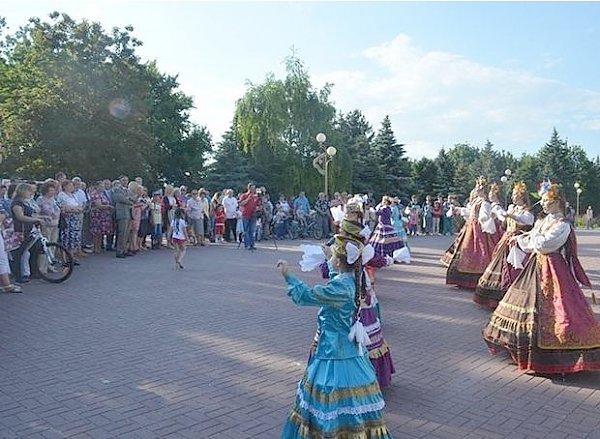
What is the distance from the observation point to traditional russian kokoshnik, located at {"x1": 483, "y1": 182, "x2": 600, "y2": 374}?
227 inches

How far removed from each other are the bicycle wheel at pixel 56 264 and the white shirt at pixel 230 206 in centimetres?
949

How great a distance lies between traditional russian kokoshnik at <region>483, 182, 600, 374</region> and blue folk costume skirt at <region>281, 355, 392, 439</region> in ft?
9.03

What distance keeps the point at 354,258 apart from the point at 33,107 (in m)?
26.6

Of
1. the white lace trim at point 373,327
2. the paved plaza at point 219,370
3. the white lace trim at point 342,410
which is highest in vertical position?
the white lace trim at point 373,327

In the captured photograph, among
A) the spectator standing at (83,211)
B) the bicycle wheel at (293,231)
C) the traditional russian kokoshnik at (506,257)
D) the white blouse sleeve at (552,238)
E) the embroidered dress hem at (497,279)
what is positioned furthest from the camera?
the bicycle wheel at (293,231)

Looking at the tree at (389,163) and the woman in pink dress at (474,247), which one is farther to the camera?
the tree at (389,163)

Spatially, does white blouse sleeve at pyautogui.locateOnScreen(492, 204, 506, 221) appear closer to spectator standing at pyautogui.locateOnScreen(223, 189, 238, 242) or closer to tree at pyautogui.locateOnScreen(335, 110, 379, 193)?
spectator standing at pyautogui.locateOnScreen(223, 189, 238, 242)

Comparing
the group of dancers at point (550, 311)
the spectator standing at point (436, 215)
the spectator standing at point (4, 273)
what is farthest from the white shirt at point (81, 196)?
the spectator standing at point (436, 215)

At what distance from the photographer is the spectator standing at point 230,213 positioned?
67.9 ft

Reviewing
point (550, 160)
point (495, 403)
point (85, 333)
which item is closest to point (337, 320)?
point (495, 403)

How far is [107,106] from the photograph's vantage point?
94.5 ft

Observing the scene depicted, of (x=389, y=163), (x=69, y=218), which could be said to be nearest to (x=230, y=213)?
(x=69, y=218)

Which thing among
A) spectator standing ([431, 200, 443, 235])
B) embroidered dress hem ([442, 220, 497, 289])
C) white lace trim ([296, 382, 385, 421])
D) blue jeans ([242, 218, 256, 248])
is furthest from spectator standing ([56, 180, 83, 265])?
spectator standing ([431, 200, 443, 235])

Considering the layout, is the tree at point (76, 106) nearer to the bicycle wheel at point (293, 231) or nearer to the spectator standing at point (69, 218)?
the bicycle wheel at point (293, 231)
